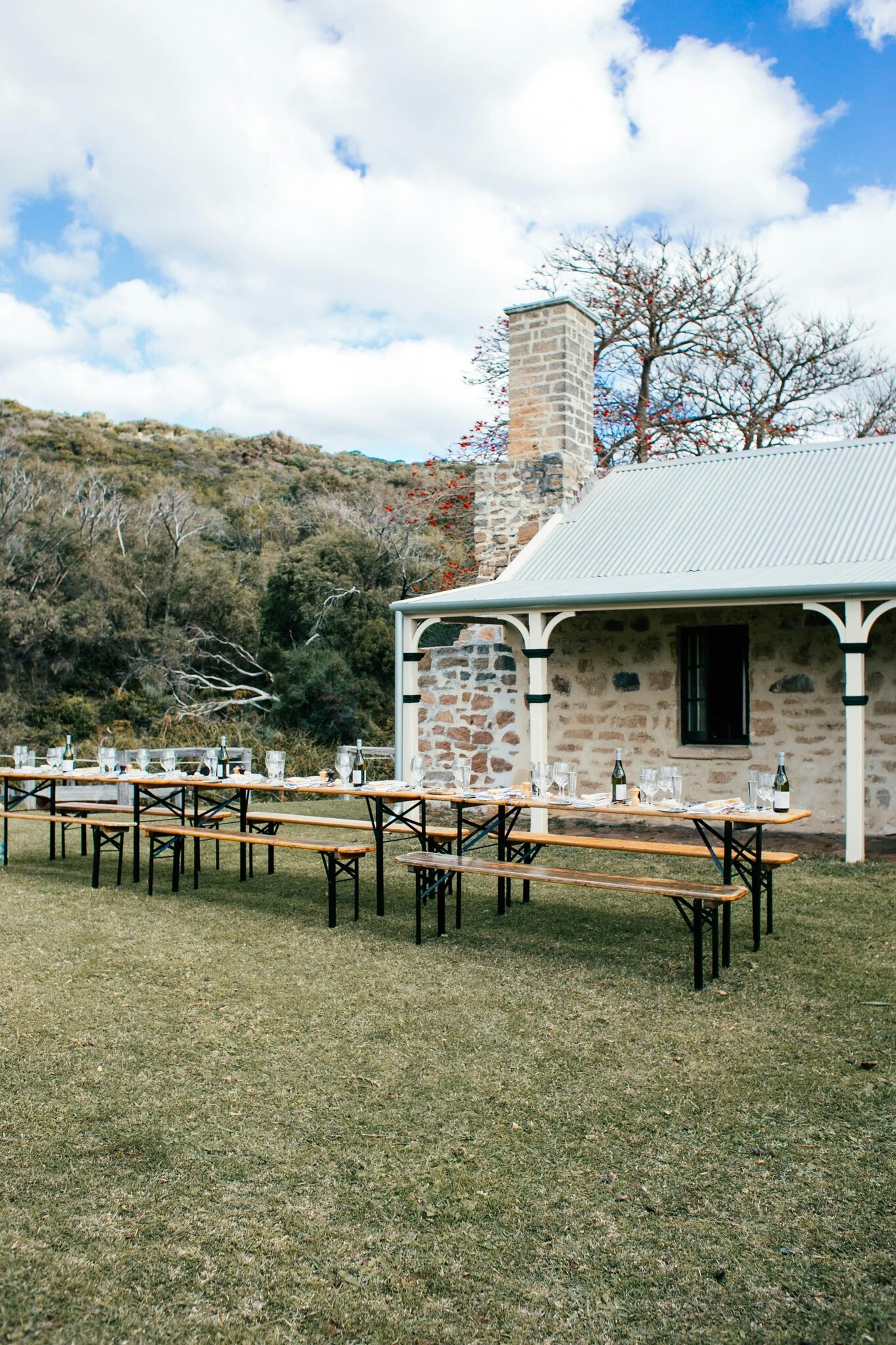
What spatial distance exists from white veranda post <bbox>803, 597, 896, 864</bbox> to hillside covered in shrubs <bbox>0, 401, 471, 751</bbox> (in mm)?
9639

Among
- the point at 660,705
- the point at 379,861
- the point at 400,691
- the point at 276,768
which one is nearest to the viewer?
the point at 379,861

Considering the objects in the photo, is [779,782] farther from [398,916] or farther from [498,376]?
[498,376]

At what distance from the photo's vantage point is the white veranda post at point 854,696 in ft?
24.7

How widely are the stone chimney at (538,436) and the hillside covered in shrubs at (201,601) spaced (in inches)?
194

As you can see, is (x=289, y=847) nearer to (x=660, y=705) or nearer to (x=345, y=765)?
(x=345, y=765)

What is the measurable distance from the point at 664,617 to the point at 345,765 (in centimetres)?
450

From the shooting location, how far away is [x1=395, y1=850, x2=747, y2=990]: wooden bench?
4.67m

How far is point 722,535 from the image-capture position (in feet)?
32.0

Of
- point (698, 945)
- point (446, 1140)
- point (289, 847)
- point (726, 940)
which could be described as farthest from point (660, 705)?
point (446, 1140)

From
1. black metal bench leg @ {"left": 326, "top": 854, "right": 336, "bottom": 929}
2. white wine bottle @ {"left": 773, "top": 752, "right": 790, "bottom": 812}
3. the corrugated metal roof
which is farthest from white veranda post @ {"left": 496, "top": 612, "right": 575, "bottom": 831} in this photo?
white wine bottle @ {"left": 773, "top": 752, "right": 790, "bottom": 812}

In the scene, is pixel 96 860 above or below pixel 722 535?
below

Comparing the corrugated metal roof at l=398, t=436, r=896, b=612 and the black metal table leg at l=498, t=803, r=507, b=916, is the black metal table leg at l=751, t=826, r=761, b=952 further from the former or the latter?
the corrugated metal roof at l=398, t=436, r=896, b=612

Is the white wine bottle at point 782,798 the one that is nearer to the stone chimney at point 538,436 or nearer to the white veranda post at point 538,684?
the white veranda post at point 538,684

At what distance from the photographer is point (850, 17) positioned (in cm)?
1373
